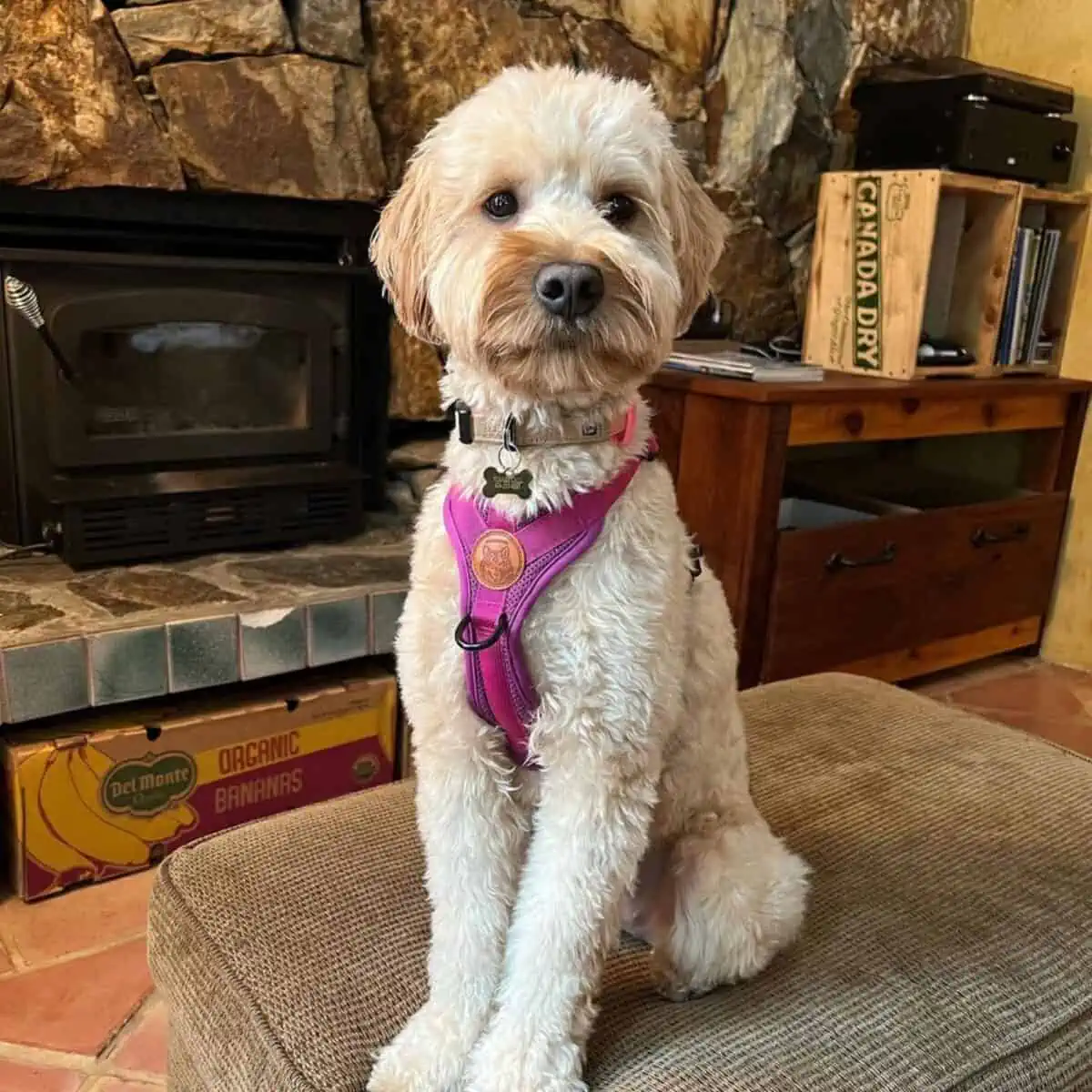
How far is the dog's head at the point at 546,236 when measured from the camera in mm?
896

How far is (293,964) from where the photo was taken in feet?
3.45

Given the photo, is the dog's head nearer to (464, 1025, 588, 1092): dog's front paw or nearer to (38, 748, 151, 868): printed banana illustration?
(464, 1025, 588, 1092): dog's front paw

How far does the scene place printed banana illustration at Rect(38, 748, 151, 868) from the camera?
1.78m

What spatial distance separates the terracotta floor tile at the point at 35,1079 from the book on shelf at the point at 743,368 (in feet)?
5.48

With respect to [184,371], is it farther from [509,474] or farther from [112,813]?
[509,474]

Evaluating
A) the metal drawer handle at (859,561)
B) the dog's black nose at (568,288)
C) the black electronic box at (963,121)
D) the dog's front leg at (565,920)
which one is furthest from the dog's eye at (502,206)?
the black electronic box at (963,121)

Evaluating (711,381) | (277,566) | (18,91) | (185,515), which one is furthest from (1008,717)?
(18,91)

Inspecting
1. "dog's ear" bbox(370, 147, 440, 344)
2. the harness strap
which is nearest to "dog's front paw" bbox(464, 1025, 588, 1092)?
the harness strap

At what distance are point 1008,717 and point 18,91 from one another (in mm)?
2504

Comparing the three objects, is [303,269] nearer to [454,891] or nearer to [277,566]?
[277,566]

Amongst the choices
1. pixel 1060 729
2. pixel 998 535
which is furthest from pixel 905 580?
pixel 1060 729

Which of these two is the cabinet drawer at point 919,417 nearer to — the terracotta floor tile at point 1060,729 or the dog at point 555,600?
the terracotta floor tile at point 1060,729

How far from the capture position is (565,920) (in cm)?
93

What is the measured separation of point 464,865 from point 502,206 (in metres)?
0.59
